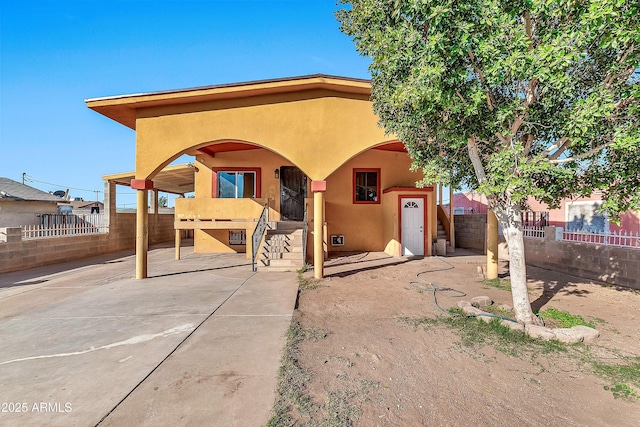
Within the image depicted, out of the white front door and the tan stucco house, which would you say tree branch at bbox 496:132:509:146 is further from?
the white front door

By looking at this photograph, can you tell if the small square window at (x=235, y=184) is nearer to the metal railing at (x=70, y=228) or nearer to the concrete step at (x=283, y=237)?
the concrete step at (x=283, y=237)

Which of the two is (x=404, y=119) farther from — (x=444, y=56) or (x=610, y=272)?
(x=610, y=272)

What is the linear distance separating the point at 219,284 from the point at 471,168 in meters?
6.68

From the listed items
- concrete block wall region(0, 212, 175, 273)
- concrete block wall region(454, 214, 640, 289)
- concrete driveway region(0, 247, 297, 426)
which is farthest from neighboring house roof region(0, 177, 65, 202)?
concrete block wall region(454, 214, 640, 289)

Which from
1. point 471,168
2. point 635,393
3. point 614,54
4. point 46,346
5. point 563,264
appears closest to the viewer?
point 635,393

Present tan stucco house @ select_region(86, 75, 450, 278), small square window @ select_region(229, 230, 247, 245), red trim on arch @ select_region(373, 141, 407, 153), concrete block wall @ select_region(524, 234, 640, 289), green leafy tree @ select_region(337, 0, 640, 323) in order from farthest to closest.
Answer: small square window @ select_region(229, 230, 247, 245), red trim on arch @ select_region(373, 141, 407, 153), tan stucco house @ select_region(86, 75, 450, 278), concrete block wall @ select_region(524, 234, 640, 289), green leafy tree @ select_region(337, 0, 640, 323)

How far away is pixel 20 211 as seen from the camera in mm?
17344

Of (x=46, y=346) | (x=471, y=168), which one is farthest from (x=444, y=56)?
(x=46, y=346)

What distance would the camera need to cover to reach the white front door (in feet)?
39.0

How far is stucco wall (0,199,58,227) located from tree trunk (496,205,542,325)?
2420cm

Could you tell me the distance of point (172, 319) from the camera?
16.6ft

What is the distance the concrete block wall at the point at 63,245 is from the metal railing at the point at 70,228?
0.26m

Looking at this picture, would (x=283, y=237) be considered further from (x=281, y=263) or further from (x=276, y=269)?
(x=276, y=269)

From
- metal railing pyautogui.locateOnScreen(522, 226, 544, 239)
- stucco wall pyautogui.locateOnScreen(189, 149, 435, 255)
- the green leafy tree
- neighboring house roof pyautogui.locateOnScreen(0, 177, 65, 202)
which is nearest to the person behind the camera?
the green leafy tree
